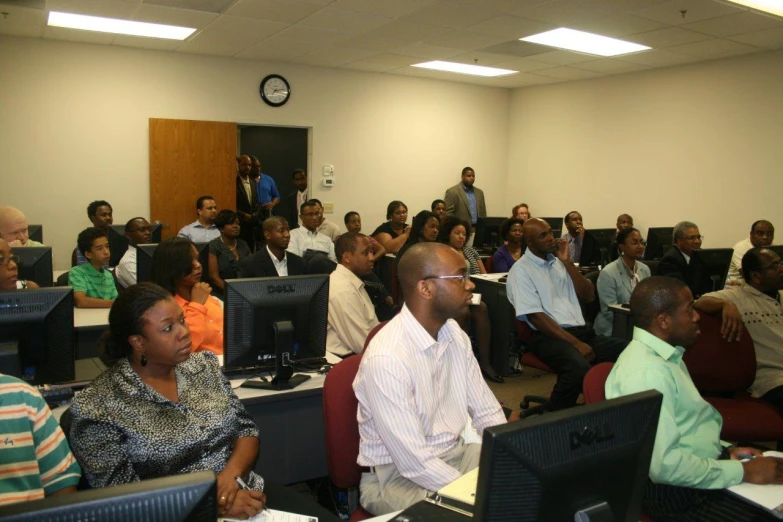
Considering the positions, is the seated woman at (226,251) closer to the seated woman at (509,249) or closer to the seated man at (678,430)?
the seated woman at (509,249)

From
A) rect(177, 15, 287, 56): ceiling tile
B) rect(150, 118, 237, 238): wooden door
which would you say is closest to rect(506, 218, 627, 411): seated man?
rect(177, 15, 287, 56): ceiling tile

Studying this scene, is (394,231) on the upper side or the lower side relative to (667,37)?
lower

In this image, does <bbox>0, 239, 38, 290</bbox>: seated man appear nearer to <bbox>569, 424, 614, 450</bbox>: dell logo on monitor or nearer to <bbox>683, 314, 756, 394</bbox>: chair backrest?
<bbox>569, 424, 614, 450</bbox>: dell logo on monitor

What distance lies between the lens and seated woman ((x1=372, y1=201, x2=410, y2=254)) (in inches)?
265

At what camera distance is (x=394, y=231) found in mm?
7113

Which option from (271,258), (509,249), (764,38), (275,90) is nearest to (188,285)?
(271,258)

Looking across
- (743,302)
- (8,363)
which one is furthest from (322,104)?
(8,363)

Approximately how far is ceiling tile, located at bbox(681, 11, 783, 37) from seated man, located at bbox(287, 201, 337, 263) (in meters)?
3.92

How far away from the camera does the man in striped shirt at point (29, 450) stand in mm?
1409

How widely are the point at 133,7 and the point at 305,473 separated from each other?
451 cm

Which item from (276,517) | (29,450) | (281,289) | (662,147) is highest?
(662,147)

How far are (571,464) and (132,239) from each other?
15.2ft

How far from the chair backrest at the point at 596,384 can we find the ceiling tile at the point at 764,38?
5.20m

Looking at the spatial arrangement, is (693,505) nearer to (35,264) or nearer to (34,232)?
(35,264)
